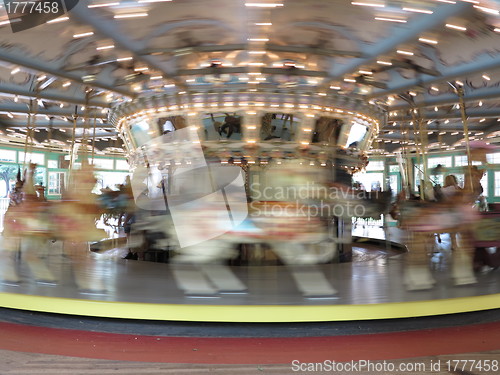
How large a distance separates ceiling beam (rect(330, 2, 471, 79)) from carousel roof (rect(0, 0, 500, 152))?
0.01m

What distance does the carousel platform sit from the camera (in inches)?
148

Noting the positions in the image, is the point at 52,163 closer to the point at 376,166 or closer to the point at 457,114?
the point at 376,166

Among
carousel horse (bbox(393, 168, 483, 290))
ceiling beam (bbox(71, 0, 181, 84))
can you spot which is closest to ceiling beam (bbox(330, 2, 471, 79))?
carousel horse (bbox(393, 168, 483, 290))

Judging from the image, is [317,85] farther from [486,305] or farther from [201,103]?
[486,305]

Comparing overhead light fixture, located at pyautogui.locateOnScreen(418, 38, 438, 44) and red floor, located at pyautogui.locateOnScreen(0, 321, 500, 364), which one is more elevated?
overhead light fixture, located at pyautogui.locateOnScreen(418, 38, 438, 44)

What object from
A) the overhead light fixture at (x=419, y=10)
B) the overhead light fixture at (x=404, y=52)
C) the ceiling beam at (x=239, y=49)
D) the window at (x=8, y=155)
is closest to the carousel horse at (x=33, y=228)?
the ceiling beam at (x=239, y=49)

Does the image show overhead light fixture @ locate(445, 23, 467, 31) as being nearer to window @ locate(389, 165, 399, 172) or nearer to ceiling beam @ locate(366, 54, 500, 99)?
ceiling beam @ locate(366, 54, 500, 99)

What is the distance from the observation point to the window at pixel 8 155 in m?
19.4

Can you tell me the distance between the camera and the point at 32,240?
466 centimetres

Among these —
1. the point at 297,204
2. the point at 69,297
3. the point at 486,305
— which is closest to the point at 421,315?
the point at 486,305

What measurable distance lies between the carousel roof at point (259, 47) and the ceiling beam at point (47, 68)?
1 centimetres

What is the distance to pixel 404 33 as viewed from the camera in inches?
166

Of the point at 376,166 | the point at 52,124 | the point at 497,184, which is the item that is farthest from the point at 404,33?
the point at 376,166

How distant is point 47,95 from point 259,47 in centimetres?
498
